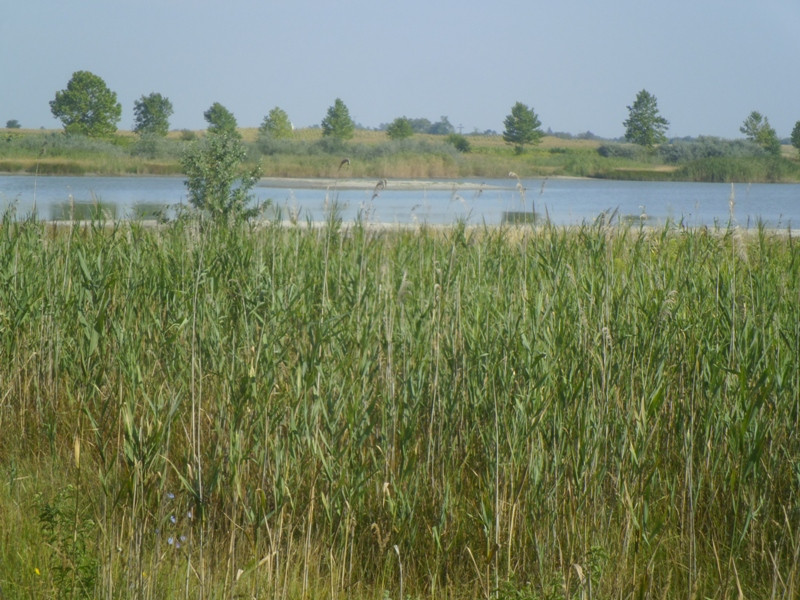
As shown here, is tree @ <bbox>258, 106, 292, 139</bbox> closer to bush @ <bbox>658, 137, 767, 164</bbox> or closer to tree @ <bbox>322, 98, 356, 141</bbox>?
tree @ <bbox>322, 98, 356, 141</bbox>

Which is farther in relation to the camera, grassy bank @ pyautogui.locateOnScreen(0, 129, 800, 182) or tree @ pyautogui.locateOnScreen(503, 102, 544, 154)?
tree @ pyautogui.locateOnScreen(503, 102, 544, 154)

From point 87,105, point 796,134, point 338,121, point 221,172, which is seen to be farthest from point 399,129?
point 221,172

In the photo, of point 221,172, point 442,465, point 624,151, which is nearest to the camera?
point 442,465

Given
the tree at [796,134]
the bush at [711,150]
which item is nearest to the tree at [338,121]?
the bush at [711,150]

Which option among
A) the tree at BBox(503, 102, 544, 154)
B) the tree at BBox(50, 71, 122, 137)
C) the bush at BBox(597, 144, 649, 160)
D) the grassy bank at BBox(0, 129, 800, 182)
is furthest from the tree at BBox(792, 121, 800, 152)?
the tree at BBox(50, 71, 122, 137)

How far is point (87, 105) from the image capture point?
2153 inches

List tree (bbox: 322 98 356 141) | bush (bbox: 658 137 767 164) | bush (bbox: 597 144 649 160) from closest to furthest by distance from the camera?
bush (bbox: 658 137 767 164)
bush (bbox: 597 144 649 160)
tree (bbox: 322 98 356 141)

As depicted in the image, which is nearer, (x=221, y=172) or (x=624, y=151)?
(x=221, y=172)

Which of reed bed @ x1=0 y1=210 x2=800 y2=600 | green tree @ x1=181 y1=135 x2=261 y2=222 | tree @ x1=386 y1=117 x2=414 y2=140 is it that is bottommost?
reed bed @ x1=0 y1=210 x2=800 y2=600

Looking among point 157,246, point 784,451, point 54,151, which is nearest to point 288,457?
point 784,451

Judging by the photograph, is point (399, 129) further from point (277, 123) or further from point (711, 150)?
point (711, 150)

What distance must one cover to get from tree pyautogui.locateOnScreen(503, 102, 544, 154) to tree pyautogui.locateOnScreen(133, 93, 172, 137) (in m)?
25.2

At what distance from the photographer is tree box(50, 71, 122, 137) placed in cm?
5388

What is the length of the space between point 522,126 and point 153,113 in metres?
26.6
